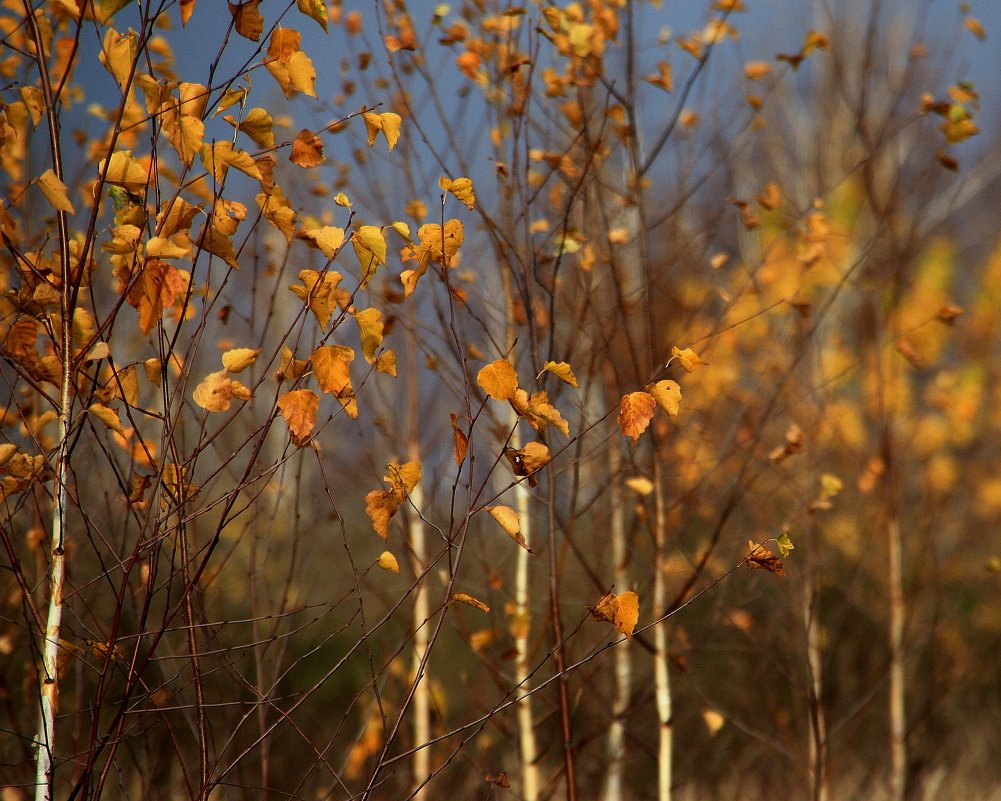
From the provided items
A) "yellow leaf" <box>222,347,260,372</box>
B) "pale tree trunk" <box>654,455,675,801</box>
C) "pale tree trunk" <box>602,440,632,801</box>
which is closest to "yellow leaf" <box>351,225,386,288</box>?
"yellow leaf" <box>222,347,260,372</box>

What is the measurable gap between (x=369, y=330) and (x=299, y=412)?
0.66 ft

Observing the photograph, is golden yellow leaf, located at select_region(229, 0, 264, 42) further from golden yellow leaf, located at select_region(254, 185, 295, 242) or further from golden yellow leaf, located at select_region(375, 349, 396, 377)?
golden yellow leaf, located at select_region(375, 349, 396, 377)

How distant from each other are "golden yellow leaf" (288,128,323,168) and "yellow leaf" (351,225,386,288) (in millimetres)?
225

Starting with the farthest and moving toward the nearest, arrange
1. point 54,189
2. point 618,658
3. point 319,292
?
1. point 618,658
2. point 319,292
3. point 54,189

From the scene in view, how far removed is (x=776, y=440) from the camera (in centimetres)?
472

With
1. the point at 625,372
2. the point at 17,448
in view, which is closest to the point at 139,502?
the point at 17,448

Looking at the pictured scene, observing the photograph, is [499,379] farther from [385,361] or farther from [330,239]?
[330,239]

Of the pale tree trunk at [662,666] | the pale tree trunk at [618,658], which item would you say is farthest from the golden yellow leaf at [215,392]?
the pale tree trunk at [618,658]

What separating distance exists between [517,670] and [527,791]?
386 millimetres

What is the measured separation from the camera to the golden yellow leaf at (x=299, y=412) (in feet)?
4.91

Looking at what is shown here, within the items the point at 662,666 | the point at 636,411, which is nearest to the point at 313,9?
the point at 636,411

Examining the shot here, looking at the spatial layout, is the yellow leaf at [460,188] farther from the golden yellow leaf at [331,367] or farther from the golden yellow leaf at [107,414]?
the golden yellow leaf at [107,414]

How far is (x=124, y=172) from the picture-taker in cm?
147

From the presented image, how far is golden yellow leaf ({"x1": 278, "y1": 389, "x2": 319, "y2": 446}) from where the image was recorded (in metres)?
1.50
